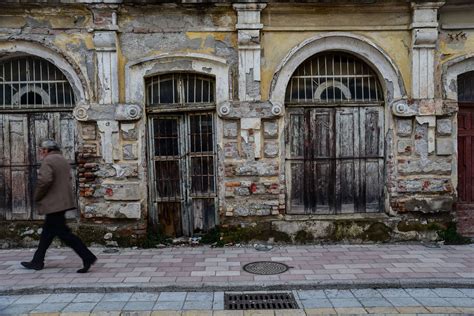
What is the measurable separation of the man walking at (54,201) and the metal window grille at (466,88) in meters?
6.84

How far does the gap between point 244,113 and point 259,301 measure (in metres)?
3.33

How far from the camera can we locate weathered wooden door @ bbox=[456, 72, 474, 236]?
316 inches

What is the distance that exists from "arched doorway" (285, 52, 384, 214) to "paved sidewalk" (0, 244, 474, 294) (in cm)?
91

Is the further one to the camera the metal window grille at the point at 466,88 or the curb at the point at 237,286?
the metal window grille at the point at 466,88

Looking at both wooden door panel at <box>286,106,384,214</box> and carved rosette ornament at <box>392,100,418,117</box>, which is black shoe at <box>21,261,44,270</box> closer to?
wooden door panel at <box>286,106,384,214</box>

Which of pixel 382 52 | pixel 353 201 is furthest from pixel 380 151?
pixel 382 52

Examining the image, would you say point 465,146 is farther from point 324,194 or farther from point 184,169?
point 184,169

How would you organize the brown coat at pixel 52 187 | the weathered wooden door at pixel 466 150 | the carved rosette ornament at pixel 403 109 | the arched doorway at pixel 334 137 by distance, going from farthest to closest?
the weathered wooden door at pixel 466 150 < the arched doorway at pixel 334 137 < the carved rosette ornament at pixel 403 109 < the brown coat at pixel 52 187

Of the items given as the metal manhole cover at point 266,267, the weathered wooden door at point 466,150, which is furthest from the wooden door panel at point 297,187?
the weathered wooden door at point 466,150

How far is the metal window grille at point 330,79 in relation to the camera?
7.90m

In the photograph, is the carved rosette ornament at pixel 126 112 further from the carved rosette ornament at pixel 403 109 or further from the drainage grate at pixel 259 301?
the carved rosette ornament at pixel 403 109

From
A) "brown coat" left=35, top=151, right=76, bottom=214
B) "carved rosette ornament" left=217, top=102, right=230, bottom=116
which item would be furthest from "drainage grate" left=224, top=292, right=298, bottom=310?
"carved rosette ornament" left=217, top=102, right=230, bottom=116

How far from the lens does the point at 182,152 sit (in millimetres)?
7910

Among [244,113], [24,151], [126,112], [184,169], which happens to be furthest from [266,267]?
[24,151]
